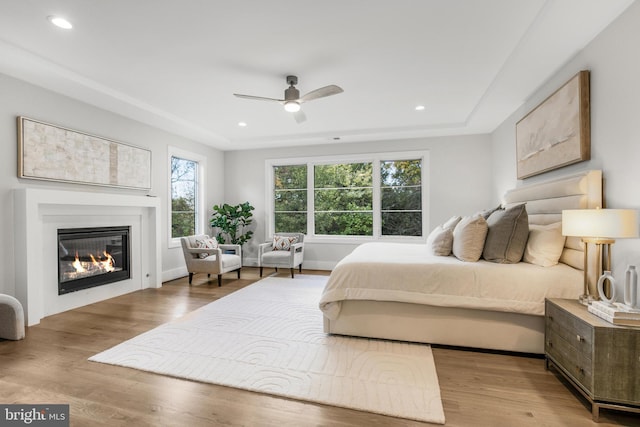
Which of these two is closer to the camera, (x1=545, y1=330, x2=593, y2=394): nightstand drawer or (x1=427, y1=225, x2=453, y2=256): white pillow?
(x1=545, y1=330, x2=593, y2=394): nightstand drawer

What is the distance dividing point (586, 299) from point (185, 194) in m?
5.85

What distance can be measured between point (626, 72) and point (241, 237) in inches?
230

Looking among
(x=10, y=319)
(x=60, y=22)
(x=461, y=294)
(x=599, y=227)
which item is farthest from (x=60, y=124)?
(x=599, y=227)

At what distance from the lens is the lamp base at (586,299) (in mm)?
2042

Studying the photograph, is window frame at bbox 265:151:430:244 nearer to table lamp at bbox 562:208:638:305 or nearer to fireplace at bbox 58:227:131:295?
fireplace at bbox 58:227:131:295

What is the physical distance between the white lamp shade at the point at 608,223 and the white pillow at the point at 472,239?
0.83 meters

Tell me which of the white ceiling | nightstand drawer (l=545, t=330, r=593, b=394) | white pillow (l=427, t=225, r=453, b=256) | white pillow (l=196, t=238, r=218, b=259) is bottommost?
nightstand drawer (l=545, t=330, r=593, b=394)

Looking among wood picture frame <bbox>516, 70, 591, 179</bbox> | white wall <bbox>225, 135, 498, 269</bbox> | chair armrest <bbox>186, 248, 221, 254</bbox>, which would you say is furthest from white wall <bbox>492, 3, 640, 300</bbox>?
chair armrest <bbox>186, 248, 221, 254</bbox>

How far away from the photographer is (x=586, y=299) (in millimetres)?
2088

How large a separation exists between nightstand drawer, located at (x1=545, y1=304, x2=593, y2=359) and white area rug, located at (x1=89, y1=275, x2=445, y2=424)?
877 mm

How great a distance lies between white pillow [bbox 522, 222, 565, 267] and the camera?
250cm

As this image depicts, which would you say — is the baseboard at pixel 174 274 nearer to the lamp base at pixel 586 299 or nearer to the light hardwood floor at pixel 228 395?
the light hardwood floor at pixel 228 395

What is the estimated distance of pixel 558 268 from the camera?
242cm

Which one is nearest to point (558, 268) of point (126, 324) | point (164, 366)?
point (164, 366)
